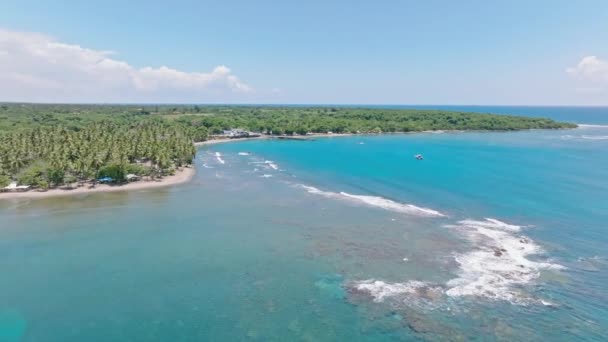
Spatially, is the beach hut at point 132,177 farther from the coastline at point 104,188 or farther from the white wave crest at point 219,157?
the white wave crest at point 219,157

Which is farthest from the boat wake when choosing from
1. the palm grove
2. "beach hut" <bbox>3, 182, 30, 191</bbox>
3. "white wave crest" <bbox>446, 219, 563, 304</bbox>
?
"beach hut" <bbox>3, 182, 30, 191</bbox>

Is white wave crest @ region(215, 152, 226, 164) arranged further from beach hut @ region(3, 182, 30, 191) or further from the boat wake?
the boat wake

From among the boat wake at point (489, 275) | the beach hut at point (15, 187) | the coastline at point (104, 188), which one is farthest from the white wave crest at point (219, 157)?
the boat wake at point (489, 275)

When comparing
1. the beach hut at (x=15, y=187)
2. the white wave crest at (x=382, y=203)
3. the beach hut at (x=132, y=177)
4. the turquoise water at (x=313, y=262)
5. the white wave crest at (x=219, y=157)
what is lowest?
the turquoise water at (x=313, y=262)

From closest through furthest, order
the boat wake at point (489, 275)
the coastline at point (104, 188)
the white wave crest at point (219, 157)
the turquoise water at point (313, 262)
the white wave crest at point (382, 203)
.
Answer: the turquoise water at point (313, 262)
the boat wake at point (489, 275)
the white wave crest at point (382, 203)
the coastline at point (104, 188)
the white wave crest at point (219, 157)

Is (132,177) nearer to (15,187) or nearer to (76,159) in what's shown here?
(76,159)

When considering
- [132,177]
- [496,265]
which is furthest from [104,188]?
[496,265]

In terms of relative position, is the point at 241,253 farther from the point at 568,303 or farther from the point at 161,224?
the point at 568,303
